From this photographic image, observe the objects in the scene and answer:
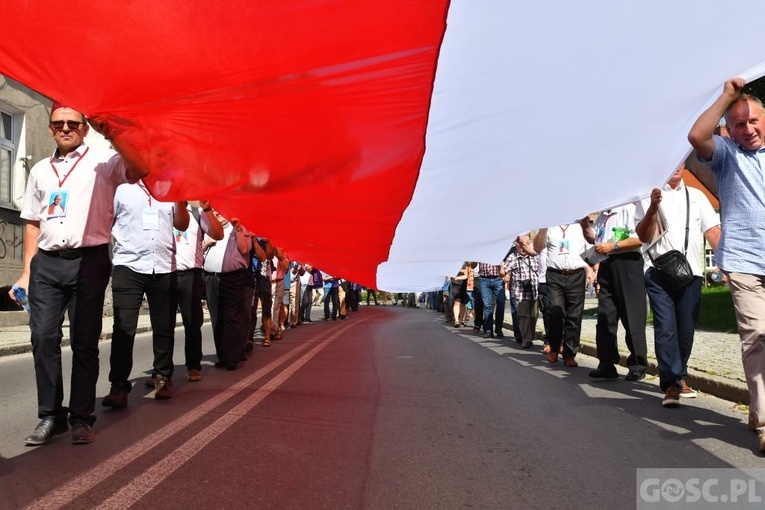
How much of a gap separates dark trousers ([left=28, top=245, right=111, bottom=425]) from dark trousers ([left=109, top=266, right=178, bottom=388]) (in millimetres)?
1139

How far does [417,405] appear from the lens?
5.55m

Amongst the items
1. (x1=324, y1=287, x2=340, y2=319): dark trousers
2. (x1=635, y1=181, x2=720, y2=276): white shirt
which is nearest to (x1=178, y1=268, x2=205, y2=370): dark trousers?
(x1=635, y1=181, x2=720, y2=276): white shirt

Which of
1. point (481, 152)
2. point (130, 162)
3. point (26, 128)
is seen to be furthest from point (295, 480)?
point (26, 128)

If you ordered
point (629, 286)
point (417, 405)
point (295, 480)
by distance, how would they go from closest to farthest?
point (295, 480) < point (417, 405) < point (629, 286)

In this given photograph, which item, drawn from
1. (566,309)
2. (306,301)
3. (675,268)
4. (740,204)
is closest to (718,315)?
(566,309)

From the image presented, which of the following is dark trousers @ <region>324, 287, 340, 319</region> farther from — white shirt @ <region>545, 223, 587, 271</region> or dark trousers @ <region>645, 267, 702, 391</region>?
dark trousers @ <region>645, 267, 702, 391</region>

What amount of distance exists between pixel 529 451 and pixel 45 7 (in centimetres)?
352

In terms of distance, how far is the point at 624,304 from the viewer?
6.43 m

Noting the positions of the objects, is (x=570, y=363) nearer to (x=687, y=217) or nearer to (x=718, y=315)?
(x=687, y=217)

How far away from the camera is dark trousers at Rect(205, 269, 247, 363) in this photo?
26.0 feet

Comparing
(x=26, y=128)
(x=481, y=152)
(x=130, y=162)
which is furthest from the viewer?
(x=26, y=128)

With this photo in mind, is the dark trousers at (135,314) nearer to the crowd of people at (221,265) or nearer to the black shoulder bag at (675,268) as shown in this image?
the crowd of people at (221,265)

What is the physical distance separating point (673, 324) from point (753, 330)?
162cm

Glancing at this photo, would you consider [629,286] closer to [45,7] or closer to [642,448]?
[642,448]
